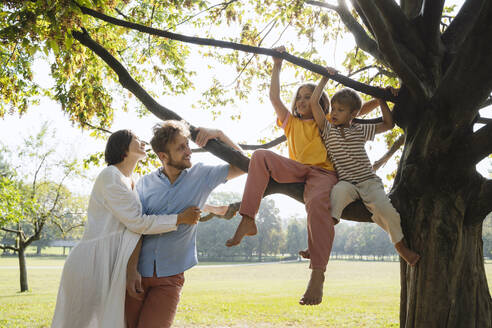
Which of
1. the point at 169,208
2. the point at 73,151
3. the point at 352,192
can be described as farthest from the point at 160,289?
the point at 73,151

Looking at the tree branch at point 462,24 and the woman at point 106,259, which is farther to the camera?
the tree branch at point 462,24

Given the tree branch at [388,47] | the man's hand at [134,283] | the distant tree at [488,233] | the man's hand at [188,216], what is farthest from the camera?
the distant tree at [488,233]

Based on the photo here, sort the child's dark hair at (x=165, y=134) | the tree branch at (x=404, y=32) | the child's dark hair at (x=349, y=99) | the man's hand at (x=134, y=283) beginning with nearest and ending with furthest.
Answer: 1. the man's hand at (x=134, y=283)
2. the child's dark hair at (x=165, y=134)
3. the child's dark hair at (x=349, y=99)
4. the tree branch at (x=404, y=32)

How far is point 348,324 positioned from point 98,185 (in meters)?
11.0

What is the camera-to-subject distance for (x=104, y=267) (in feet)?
8.66

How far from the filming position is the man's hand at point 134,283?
258cm

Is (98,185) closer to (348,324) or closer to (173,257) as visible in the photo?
(173,257)

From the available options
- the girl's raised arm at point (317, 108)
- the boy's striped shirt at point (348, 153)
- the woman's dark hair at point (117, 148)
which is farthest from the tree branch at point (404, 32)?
the woman's dark hair at point (117, 148)

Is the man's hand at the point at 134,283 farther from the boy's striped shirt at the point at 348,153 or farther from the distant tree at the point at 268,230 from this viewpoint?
the distant tree at the point at 268,230

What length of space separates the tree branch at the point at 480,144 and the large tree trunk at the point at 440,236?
0.10 metres

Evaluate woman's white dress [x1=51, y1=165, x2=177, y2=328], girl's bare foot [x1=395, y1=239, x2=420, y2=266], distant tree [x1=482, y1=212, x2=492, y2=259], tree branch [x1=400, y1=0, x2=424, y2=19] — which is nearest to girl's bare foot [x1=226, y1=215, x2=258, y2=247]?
woman's white dress [x1=51, y1=165, x2=177, y2=328]

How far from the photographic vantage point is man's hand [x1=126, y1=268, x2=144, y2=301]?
258 centimetres

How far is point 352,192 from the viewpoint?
3092 millimetres

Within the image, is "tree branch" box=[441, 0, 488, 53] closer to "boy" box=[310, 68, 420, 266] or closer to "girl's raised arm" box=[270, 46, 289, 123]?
"boy" box=[310, 68, 420, 266]
